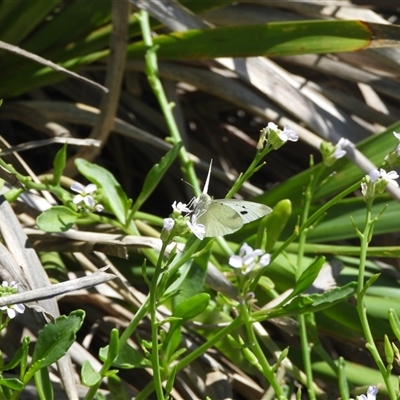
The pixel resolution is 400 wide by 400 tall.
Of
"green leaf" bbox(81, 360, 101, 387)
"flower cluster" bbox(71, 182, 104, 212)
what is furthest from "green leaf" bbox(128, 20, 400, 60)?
"green leaf" bbox(81, 360, 101, 387)

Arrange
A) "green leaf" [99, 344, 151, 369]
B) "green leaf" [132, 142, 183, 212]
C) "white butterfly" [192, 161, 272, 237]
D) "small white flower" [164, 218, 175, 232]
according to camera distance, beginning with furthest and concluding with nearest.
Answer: "green leaf" [132, 142, 183, 212] < "green leaf" [99, 344, 151, 369] < "white butterfly" [192, 161, 272, 237] < "small white flower" [164, 218, 175, 232]

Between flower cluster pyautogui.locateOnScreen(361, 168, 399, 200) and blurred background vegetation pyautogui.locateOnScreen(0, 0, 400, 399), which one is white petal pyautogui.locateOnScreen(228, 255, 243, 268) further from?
blurred background vegetation pyautogui.locateOnScreen(0, 0, 400, 399)

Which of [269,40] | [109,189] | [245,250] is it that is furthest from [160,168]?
[269,40]

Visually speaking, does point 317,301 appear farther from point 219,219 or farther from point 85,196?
point 85,196

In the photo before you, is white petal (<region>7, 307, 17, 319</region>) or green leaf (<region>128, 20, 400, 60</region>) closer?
white petal (<region>7, 307, 17, 319</region>)

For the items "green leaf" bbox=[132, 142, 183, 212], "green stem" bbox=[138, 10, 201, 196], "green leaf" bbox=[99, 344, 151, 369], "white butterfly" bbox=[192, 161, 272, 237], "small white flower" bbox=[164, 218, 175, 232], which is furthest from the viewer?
"green stem" bbox=[138, 10, 201, 196]

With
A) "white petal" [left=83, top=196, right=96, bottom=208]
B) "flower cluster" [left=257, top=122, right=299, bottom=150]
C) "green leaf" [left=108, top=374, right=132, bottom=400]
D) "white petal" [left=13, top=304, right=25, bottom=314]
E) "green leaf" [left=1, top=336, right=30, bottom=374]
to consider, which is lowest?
"green leaf" [left=108, top=374, right=132, bottom=400]

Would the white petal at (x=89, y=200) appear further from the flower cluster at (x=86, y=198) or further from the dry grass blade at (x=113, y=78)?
the dry grass blade at (x=113, y=78)

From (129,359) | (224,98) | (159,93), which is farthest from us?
(224,98)

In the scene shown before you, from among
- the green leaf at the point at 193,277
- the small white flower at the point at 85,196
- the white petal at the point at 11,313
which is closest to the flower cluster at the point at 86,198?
the small white flower at the point at 85,196
